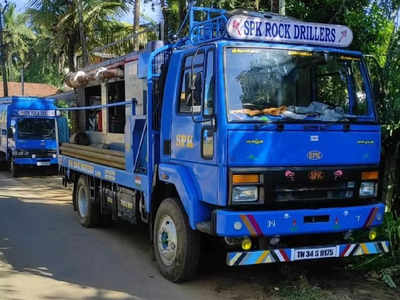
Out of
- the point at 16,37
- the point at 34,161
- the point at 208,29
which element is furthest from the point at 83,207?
the point at 16,37

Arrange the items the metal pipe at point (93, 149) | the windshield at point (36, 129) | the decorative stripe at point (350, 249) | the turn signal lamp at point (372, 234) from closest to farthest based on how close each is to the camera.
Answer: the decorative stripe at point (350, 249) < the turn signal lamp at point (372, 234) < the metal pipe at point (93, 149) < the windshield at point (36, 129)

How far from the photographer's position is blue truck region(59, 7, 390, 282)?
4820 mm

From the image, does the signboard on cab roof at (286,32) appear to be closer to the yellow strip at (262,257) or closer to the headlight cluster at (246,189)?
the headlight cluster at (246,189)

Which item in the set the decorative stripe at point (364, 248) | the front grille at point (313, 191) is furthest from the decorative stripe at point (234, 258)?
the decorative stripe at point (364, 248)

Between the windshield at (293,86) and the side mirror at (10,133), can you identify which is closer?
the windshield at (293,86)

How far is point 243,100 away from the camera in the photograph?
498 cm

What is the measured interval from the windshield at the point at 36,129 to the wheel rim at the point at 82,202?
8941 millimetres

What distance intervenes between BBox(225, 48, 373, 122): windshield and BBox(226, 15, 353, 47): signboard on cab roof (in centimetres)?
13

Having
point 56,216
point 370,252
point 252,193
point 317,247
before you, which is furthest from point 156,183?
point 56,216

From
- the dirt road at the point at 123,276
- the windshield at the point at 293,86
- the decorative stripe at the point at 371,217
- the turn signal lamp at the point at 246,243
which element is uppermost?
the windshield at the point at 293,86

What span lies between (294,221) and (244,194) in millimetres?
559

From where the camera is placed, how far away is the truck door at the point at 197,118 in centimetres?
499

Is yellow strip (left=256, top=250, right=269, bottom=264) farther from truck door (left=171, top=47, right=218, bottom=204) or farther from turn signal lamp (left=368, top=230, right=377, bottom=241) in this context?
turn signal lamp (left=368, top=230, right=377, bottom=241)

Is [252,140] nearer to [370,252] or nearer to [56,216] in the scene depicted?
[370,252]
